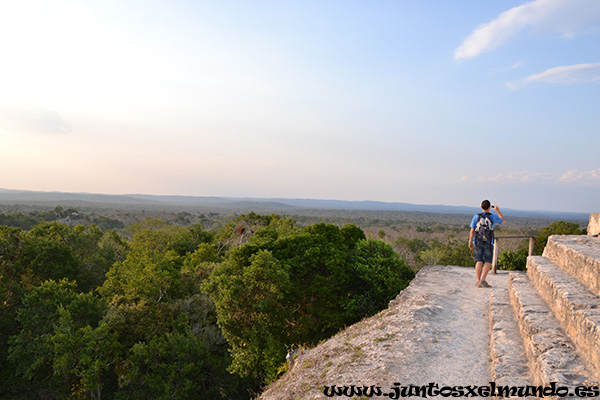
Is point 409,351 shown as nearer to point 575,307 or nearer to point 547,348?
point 547,348

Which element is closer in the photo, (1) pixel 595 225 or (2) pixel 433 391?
(2) pixel 433 391

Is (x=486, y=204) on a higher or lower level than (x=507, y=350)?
higher

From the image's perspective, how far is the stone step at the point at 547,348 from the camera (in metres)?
3.65

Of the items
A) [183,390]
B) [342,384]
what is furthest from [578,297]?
[183,390]

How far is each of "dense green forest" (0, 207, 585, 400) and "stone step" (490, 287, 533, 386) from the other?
5.23 metres

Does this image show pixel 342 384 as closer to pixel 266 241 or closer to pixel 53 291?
pixel 266 241

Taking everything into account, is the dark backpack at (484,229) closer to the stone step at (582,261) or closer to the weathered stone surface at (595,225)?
the stone step at (582,261)

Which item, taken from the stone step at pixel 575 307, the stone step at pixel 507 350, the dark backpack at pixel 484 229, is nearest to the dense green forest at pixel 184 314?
the dark backpack at pixel 484 229

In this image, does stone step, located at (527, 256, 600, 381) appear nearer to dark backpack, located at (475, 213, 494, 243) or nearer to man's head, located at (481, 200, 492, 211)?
dark backpack, located at (475, 213, 494, 243)

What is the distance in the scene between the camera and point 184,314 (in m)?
15.1

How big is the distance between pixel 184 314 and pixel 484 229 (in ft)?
40.4

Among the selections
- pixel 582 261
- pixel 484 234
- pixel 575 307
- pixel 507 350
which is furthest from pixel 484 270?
pixel 575 307

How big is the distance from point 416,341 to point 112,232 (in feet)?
82.6

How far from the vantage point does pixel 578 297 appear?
15.8 ft
